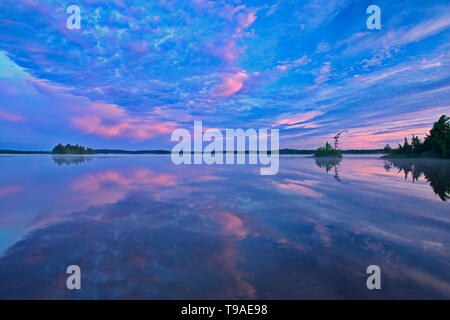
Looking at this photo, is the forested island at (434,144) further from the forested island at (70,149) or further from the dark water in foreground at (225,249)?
the forested island at (70,149)

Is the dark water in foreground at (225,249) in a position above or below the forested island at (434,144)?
below

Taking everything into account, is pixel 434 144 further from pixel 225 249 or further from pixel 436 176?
pixel 225 249

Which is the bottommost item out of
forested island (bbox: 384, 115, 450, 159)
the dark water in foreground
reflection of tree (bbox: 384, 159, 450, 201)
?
the dark water in foreground

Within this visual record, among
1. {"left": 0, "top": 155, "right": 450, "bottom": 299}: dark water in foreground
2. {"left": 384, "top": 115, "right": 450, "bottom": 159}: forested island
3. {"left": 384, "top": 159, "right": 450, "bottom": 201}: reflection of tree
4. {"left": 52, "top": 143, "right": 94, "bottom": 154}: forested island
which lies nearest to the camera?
{"left": 0, "top": 155, "right": 450, "bottom": 299}: dark water in foreground

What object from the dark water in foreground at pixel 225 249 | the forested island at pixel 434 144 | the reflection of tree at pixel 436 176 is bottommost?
the dark water in foreground at pixel 225 249

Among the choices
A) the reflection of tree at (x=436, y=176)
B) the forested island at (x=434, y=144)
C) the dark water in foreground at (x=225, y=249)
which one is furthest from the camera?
the forested island at (x=434, y=144)

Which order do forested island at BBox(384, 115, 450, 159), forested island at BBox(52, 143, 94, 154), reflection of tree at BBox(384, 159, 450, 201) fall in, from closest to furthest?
reflection of tree at BBox(384, 159, 450, 201) → forested island at BBox(384, 115, 450, 159) → forested island at BBox(52, 143, 94, 154)

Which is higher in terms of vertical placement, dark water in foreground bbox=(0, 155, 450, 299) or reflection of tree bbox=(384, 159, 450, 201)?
reflection of tree bbox=(384, 159, 450, 201)

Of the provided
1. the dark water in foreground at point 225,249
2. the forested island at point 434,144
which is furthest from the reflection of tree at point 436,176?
the forested island at point 434,144

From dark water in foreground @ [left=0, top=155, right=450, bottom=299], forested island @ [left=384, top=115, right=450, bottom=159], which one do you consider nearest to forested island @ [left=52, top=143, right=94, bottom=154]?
dark water in foreground @ [left=0, top=155, right=450, bottom=299]

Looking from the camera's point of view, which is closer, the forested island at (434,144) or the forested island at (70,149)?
the forested island at (434,144)

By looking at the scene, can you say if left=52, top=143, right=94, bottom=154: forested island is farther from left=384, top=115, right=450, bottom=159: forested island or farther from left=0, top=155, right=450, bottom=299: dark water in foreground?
left=384, top=115, right=450, bottom=159: forested island

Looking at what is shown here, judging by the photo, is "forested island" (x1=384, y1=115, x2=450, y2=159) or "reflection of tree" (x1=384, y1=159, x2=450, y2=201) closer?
"reflection of tree" (x1=384, y1=159, x2=450, y2=201)

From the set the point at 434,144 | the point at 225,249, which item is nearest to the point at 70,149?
the point at 225,249
